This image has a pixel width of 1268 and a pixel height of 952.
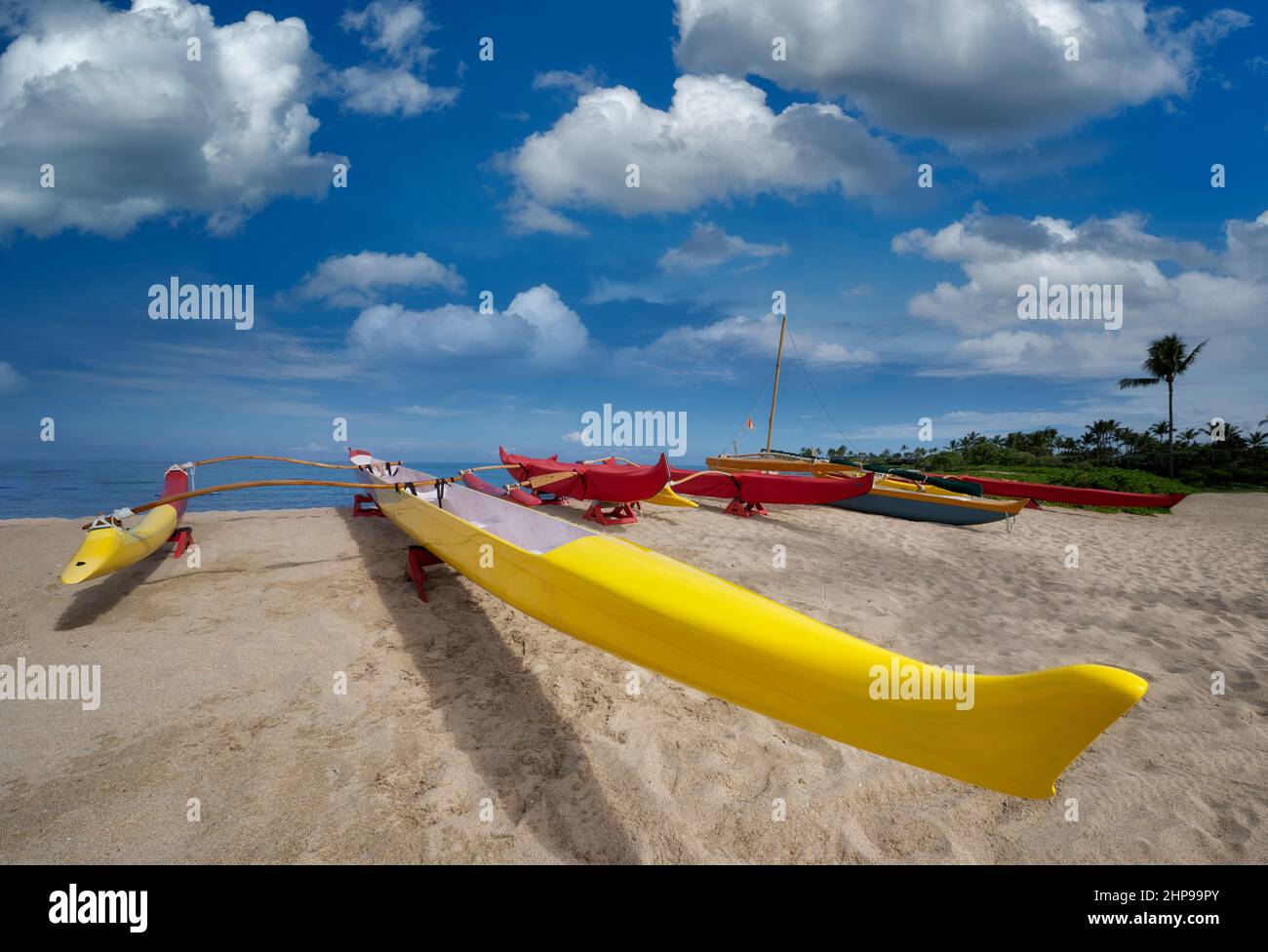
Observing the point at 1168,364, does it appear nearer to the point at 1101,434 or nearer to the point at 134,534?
the point at 1101,434

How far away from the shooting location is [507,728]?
2.80 meters

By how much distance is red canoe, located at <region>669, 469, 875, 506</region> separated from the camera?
346 inches

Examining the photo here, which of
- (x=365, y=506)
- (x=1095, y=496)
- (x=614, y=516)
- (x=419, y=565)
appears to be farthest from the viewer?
(x=1095, y=496)

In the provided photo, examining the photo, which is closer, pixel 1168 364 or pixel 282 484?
pixel 282 484

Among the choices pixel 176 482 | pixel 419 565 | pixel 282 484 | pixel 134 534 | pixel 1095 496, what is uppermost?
pixel 282 484

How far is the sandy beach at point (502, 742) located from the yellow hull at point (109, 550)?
1.56ft

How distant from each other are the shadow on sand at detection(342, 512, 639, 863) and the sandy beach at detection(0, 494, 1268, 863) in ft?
0.04

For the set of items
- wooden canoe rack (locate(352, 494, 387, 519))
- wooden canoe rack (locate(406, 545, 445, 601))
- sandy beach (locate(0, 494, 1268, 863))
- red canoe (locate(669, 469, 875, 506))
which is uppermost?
red canoe (locate(669, 469, 875, 506))

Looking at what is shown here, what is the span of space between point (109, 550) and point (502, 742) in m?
3.80

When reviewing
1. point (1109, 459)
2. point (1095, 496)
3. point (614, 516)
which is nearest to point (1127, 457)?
point (1109, 459)

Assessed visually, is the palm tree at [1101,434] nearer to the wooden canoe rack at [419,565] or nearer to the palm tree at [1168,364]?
the palm tree at [1168,364]

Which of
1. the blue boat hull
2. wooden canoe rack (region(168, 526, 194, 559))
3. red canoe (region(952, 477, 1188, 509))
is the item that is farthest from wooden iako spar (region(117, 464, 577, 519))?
red canoe (region(952, 477, 1188, 509))

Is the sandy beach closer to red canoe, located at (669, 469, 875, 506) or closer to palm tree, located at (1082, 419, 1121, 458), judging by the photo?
red canoe, located at (669, 469, 875, 506)
